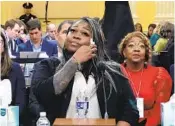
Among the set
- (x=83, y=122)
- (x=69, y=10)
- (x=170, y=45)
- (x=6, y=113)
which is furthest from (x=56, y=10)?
(x=83, y=122)

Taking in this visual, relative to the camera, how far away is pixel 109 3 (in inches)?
161

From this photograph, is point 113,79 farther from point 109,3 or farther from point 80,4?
point 80,4

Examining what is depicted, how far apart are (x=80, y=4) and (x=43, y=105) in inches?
429

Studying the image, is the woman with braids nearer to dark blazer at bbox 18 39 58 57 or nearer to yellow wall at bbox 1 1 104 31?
dark blazer at bbox 18 39 58 57

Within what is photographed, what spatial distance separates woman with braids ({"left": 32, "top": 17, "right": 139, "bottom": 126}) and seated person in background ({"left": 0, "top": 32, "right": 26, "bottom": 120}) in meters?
0.64

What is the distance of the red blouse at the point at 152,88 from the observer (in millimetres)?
3541

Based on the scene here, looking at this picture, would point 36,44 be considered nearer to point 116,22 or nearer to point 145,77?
point 116,22

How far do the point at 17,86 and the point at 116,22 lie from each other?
3.88ft

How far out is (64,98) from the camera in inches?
97.1

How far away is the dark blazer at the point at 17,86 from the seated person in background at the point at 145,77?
2.68ft

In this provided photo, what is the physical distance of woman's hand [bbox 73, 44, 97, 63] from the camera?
241cm

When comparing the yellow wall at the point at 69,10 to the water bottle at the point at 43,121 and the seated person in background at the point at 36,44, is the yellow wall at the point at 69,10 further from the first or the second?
the water bottle at the point at 43,121

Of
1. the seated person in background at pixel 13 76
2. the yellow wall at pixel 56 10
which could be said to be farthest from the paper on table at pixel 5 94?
the yellow wall at pixel 56 10

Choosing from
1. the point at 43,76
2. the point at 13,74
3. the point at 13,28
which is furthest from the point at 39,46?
the point at 43,76
